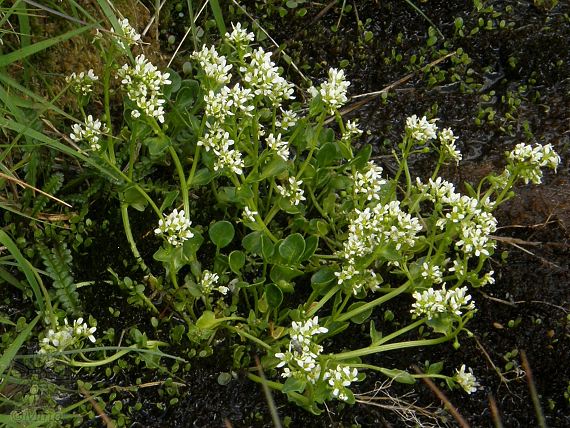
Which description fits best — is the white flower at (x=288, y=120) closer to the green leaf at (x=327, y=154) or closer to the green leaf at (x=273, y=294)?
the green leaf at (x=327, y=154)

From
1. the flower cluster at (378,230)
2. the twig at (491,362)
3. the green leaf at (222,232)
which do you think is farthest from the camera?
the twig at (491,362)

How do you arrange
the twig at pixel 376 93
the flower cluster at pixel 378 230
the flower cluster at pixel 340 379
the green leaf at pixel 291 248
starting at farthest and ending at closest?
1. the twig at pixel 376 93
2. the green leaf at pixel 291 248
3. the flower cluster at pixel 378 230
4. the flower cluster at pixel 340 379

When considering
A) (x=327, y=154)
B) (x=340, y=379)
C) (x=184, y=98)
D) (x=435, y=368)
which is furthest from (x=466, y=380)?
(x=184, y=98)

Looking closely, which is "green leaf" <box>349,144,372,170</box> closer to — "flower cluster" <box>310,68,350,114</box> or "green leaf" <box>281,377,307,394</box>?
"flower cluster" <box>310,68,350,114</box>

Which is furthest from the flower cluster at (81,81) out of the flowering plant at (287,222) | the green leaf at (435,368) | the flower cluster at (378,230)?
the green leaf at (435,368)

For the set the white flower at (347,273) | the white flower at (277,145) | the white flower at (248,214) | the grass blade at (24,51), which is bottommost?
the white flower at (347,273)

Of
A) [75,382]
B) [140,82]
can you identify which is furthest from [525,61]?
[75,382]

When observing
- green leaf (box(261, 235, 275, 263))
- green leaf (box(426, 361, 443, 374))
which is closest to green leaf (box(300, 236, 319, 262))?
green leaf (box(261, 235, 275, 263))
